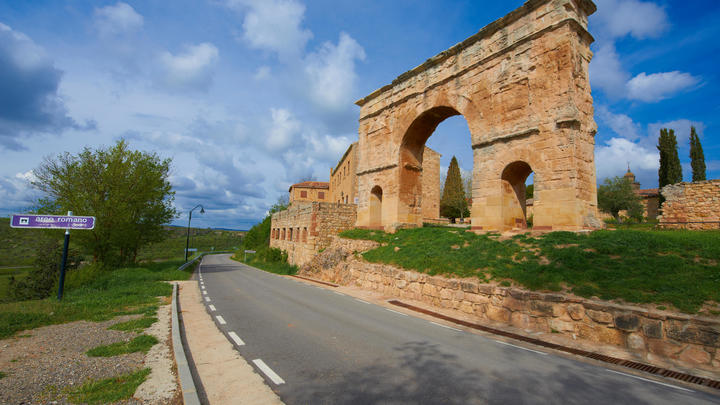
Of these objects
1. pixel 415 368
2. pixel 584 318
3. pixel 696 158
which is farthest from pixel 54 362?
pixel 696 158

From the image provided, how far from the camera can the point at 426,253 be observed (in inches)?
449

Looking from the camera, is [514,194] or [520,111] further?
[514,194]

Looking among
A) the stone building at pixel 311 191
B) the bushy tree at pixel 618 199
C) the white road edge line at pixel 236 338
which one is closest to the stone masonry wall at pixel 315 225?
the white road edge line at pixel 236 338

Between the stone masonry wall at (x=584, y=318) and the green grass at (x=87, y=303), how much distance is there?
759 cm

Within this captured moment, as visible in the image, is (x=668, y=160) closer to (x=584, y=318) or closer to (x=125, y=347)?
(x=584, y=318)

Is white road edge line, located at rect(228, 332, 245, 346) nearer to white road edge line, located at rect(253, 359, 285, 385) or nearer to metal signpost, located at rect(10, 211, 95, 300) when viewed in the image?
white road edge line, located at rect(253, 359, 285, 385)

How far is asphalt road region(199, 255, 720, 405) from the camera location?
12.2ft

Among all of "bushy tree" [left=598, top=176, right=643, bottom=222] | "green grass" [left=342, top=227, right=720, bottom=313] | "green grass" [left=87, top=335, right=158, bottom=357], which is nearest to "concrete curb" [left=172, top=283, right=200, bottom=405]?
"green grass" [left=87, top=335, right=158, bottom=357]

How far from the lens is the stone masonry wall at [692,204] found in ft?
50.9

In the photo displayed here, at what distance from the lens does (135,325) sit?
20.8ft

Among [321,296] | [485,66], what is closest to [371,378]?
[321,296]

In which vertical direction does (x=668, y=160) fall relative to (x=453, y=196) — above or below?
above

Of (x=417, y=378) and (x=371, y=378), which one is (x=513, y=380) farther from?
(x=371, y=378)

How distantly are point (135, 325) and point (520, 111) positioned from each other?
44.6ft
